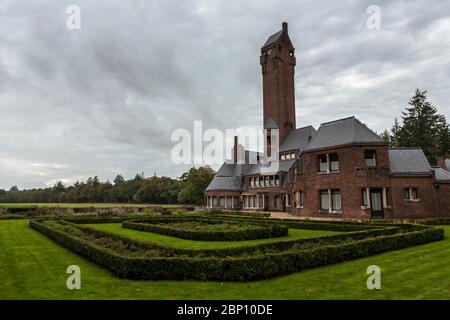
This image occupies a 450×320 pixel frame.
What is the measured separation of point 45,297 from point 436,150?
238ft

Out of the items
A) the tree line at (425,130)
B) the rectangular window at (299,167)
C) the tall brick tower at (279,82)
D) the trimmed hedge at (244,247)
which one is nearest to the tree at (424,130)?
the tree line at (425,130)

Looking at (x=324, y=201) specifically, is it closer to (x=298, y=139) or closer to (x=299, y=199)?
(x=299, y=199)

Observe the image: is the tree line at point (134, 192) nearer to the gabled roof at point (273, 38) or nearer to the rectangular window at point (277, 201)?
the rectangular window at point (277, 201)

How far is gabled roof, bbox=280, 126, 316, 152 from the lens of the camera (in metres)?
51.7

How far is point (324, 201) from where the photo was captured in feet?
119

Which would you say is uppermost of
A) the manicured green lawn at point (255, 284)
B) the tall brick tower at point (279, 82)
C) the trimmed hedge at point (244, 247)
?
the tall brick tower at point (279, 82)

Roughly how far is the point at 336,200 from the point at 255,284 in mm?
27298

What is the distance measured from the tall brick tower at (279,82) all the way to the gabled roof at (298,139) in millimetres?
1761

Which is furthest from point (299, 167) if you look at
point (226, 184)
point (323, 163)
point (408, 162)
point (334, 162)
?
point (226, 184)

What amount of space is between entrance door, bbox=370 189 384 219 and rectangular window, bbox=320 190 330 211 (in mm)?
4379

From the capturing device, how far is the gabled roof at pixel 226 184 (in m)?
60.0
